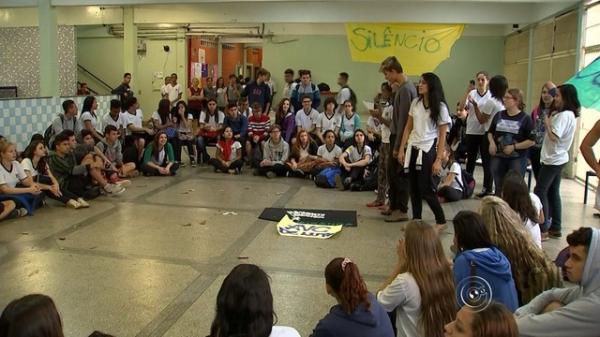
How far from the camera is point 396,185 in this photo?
227 inches

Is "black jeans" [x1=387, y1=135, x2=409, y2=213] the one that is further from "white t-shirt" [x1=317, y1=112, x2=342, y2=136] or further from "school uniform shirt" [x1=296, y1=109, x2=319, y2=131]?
"school uniform shirt" [x1=296, y1=109, x2=319, y2=131]

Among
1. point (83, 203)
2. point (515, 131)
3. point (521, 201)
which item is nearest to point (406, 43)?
point (515, 131)

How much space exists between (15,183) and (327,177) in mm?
3952

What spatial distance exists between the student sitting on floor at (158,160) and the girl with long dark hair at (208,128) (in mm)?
1111

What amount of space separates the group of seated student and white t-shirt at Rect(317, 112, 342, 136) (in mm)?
6273

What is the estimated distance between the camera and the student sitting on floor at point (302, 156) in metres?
8.50

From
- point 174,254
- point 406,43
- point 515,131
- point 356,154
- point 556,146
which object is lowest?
point 174,254

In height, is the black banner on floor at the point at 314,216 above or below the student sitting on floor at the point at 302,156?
below

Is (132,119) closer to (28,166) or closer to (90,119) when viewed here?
(90,119)

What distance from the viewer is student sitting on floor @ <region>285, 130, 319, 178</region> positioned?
27.9 feet

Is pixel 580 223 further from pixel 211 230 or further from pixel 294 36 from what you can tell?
pixel 294 36

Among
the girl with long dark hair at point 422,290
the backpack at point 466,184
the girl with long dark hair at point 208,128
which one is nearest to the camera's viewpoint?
the girl with long dark hair at point 422,290

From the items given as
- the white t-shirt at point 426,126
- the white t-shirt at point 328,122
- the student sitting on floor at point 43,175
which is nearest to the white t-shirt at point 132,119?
the student sitting on floor at point 43,175

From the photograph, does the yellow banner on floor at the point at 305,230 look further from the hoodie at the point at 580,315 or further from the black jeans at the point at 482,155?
the hoodie at the point at 580,315
